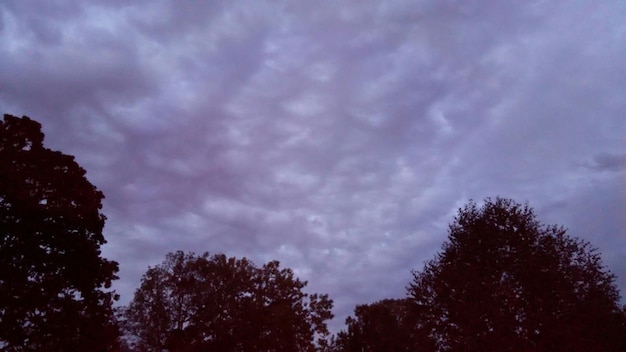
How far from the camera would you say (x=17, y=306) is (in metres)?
27.5

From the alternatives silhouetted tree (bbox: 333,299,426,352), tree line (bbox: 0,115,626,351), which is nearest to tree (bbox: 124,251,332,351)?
tree line (bbox: 0,115,626,351)

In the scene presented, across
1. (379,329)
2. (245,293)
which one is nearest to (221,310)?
(245,293)

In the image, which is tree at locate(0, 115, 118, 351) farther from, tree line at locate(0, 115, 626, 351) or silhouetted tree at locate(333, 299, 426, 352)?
silhouetted tree at locate(333, 299, 426, 352)

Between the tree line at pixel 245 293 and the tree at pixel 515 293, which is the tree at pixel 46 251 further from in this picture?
the tree at pixel 515 293

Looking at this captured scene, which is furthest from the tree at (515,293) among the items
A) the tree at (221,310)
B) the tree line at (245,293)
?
the tree at (221,310)

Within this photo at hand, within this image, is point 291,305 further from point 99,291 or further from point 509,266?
point 99,291

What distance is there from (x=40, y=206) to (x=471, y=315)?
109 feet

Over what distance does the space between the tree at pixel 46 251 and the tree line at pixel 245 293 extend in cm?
6

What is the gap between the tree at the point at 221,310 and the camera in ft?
173

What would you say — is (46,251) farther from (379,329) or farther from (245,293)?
(379,329)

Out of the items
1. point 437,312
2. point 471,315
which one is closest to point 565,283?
point 471,315

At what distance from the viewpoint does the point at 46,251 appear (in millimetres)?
29719

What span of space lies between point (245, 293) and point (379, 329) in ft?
77.6

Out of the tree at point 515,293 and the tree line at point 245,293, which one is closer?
the tree line at point 245,293
